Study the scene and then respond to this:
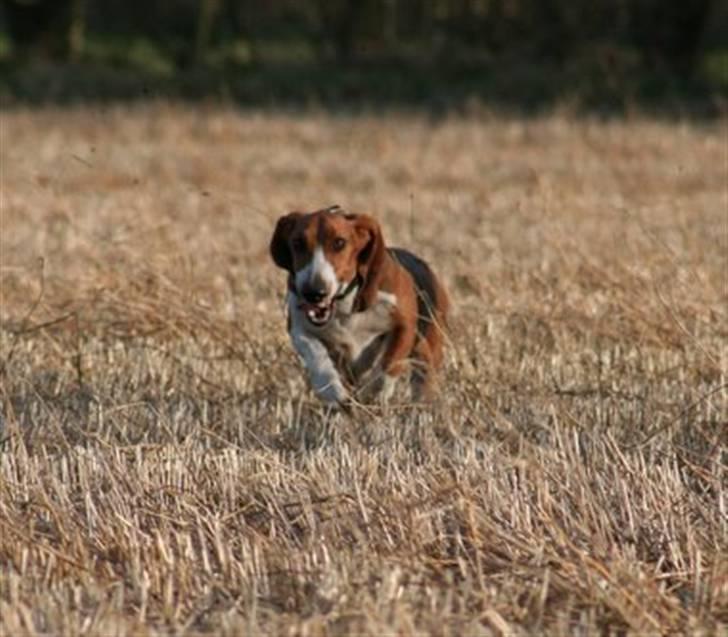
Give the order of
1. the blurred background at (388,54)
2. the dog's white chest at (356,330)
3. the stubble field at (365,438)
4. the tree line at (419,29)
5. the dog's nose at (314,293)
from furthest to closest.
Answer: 1. the tree line at (419,29)
2. the blurred background at (388,54)
3. the dog's white chest at (356,330)
4. the dog's nose at (314,293)
5. the stubble field at (365,438)

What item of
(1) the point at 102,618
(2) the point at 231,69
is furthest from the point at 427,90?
(1) the point at 102,618

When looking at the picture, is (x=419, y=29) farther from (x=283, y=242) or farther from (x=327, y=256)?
(x=327, y=256)

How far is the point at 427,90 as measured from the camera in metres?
27.4

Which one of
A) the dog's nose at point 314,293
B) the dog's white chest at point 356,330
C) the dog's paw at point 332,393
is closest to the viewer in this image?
the dog's nose at point 314,293

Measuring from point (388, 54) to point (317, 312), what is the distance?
23.7m

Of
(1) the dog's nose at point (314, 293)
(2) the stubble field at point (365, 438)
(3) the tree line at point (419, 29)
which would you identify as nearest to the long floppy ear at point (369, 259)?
(1) the dog's nose at point (314, 293)

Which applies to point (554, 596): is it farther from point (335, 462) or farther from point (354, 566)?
point (335, 462)

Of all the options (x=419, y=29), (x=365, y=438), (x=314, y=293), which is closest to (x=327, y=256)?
(x=314, y=293)

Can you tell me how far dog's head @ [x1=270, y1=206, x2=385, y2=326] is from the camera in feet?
25.1

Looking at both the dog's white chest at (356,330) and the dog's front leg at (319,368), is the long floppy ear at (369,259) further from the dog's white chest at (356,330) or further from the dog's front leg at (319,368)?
the dog's front leg at (319,368)

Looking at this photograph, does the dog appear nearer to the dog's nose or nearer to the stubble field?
the dog's nose

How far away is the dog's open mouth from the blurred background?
15.1 m

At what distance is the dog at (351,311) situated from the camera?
770 cm

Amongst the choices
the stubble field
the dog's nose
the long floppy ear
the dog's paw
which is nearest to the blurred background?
the stubble field
